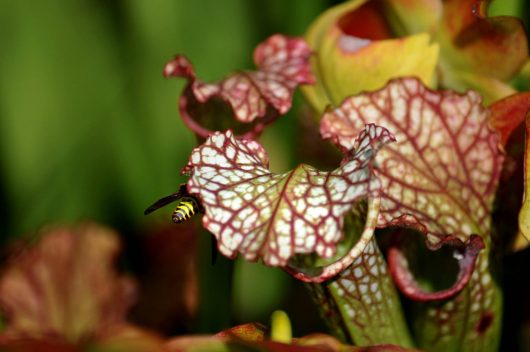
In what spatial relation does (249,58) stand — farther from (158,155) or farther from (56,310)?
(56,310)

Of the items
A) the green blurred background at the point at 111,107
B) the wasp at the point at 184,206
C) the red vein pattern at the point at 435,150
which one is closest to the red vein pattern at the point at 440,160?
the red vein pattern at the point at 435,150

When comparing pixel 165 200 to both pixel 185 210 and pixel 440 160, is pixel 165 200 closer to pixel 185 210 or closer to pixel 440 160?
pixel 185 210

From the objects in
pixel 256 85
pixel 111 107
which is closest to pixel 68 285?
pixel 111 107

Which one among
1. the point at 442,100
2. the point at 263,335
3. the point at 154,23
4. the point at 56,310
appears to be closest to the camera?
the point at 263,335

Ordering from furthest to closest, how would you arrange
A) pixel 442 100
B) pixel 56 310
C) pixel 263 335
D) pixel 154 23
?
pixel 154 23, pixel 56 310, pixel 442 100, pixel 263 335

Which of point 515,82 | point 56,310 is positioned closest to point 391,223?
point 515,82

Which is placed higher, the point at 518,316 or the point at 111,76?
the point at 111,76
